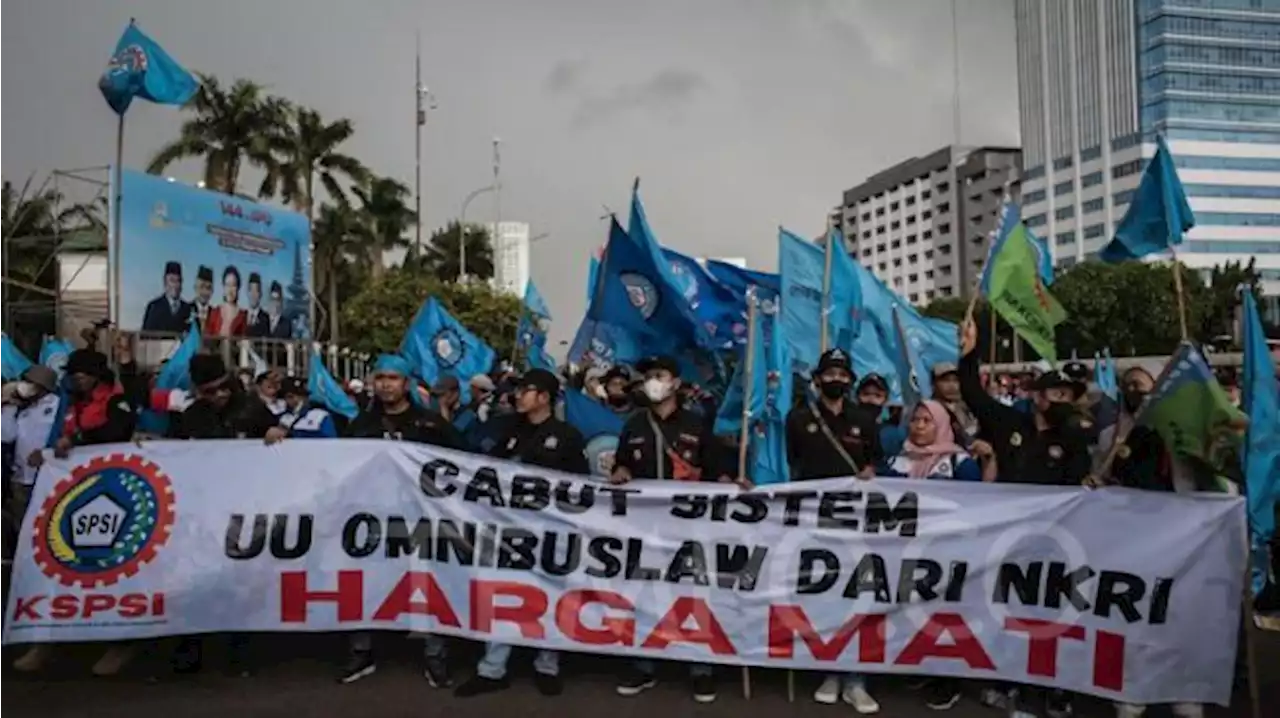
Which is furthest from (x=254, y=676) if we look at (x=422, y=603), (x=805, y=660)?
(x=805, y=660)

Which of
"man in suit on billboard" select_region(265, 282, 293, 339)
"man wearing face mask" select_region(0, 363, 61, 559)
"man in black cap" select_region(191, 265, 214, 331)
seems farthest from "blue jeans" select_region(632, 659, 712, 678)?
"man in suit on billboard" select_region(265, 282, 293, 339)

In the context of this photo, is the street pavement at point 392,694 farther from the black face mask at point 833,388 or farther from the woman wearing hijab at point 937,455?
the black face mask at point 833,388

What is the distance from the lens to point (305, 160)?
128ft

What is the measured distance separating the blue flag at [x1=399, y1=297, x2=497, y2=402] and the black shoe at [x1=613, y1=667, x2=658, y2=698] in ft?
22.1

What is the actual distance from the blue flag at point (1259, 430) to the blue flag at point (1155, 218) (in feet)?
3.29

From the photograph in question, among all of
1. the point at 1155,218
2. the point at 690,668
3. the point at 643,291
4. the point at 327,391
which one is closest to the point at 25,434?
the point at 327,391

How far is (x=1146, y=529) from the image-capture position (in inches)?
215

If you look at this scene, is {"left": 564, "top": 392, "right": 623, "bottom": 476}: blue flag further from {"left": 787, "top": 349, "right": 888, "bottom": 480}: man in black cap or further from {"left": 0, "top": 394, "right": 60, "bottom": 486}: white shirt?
{"left": 0, "top": 394, "right": 60, "bottom": 486}: white shirt

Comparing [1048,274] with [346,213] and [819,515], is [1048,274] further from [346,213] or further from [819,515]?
[346,213]

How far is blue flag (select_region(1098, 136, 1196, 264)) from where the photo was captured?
680cm

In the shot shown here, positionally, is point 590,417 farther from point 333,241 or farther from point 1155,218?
point 333,241

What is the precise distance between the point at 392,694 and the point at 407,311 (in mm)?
35987

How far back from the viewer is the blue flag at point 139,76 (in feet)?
40.2

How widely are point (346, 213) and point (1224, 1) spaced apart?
342 feet
